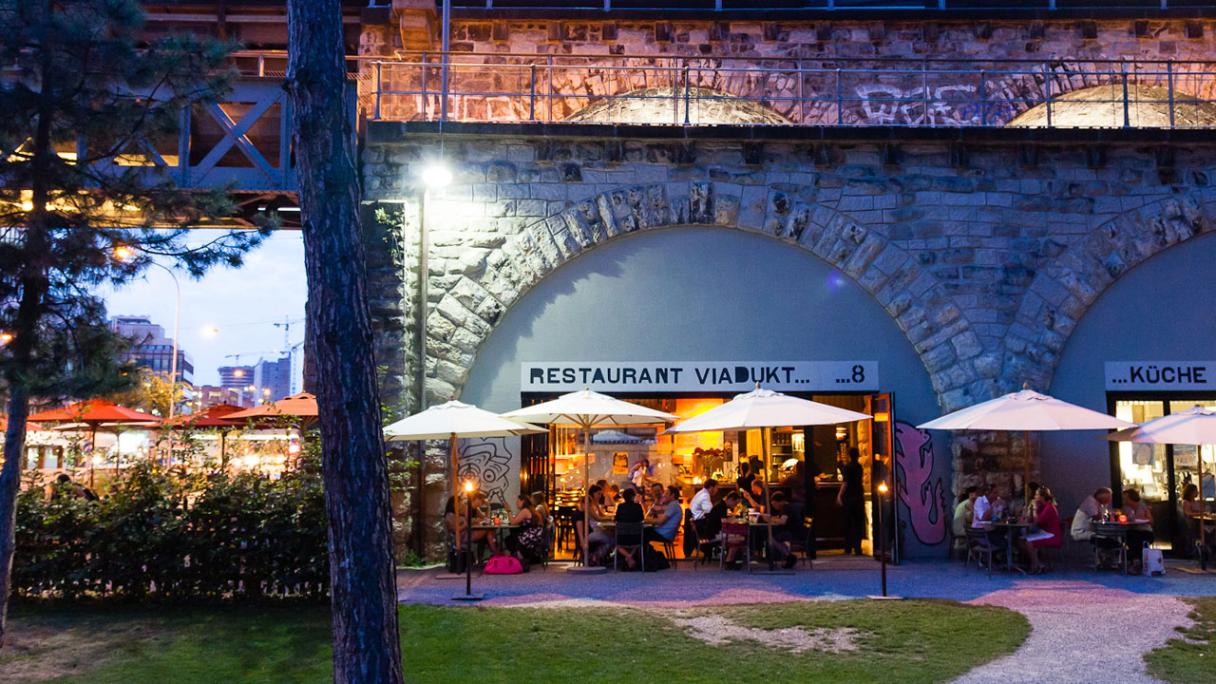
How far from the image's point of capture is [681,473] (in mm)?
19172

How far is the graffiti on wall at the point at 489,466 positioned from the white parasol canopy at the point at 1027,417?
20.2 feet

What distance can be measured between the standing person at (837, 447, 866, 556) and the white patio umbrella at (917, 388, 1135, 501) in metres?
2.21

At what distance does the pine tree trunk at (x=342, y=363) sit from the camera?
592 centimetres

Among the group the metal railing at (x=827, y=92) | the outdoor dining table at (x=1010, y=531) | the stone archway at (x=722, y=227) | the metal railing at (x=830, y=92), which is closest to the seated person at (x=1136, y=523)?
the outdoor dining table at (x=1010, y=531)

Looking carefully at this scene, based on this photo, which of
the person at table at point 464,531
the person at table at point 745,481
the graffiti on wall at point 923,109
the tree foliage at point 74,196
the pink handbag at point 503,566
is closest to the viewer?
the tree foliage at point 74,196

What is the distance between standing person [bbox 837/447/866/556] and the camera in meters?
16.4

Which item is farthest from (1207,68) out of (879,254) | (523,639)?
(523,639)

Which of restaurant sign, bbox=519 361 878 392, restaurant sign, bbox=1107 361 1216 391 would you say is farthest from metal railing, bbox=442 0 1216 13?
restaurant sign, bbox=519 361 878 392

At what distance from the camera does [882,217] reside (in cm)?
1658

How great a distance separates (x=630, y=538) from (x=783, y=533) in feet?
7.11

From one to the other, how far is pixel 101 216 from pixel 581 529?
8.22 meters

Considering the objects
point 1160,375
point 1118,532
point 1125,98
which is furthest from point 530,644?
point 1125,98

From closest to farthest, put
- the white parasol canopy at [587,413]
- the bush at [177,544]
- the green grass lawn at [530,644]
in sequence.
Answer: the green grass lawn at [530,644] < the bush at [177,544] < the white parasol canopy at [587,413]

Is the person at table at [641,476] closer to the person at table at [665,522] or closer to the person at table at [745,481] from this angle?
the person at table at [745,481]
